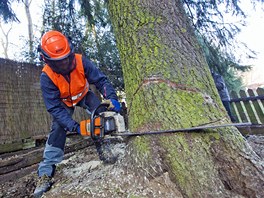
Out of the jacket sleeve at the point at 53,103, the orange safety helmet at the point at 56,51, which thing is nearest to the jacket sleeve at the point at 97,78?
the orange safety helmet at the point at 56,51

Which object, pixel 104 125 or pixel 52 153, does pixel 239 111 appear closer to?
pixel 104 125

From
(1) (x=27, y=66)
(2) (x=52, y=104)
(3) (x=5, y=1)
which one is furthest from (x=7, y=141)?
(3) (x=5, y=1)

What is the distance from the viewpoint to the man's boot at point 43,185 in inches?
80.2

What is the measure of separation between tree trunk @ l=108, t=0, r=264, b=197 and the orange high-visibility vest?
0.62 meters

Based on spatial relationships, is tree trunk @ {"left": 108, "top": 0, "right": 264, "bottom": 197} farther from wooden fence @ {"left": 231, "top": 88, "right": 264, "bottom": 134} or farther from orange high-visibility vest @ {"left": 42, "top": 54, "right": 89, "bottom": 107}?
wooden fence @ {"left": 231, "top": 88, "right": 264, "bottom": 134}

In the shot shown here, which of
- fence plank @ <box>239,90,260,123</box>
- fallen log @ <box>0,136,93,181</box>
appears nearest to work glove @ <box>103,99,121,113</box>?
fallen log @ <box>0,136,93,181</box>

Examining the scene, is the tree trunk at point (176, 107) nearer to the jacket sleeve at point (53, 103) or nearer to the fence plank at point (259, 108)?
the jacket sleeve at point (53, 103)

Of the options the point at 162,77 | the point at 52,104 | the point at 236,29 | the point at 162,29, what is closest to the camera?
the point at 162,77

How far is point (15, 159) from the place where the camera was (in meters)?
3.13

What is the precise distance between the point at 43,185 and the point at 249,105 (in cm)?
442

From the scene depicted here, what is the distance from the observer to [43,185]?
2.13 metres

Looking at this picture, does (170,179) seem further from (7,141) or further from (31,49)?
(31,49)

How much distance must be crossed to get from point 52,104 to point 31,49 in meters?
5.31

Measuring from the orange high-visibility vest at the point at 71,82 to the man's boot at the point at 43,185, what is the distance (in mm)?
850
